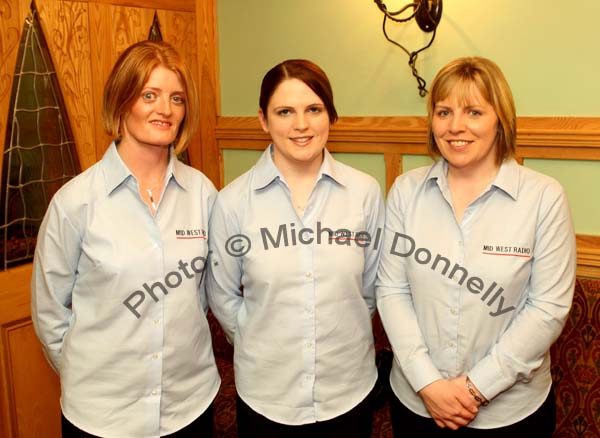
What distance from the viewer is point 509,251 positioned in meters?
1.62

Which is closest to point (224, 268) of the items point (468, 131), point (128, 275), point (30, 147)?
point (128, 275)

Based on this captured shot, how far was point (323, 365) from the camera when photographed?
1717 millimetres

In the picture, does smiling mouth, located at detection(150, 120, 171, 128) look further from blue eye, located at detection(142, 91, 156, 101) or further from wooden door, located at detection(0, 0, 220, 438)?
wooden door, located at detection(0, 0, 220, 438)

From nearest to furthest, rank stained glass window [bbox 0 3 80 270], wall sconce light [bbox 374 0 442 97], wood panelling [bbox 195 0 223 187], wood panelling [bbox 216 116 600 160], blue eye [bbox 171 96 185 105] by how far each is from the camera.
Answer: blue eye [bbox 171 96 185 105] → wood panelling [bbox 216 116 600 160] → stained glass window [bbox 0 3 80 270] → wall sconce light [bbox 374 0 442 97] → wood panelling [bbox 195 0 223 187]

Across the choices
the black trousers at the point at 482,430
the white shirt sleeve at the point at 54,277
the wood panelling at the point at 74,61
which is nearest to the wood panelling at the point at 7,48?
the wood panelling at the point at 74,61

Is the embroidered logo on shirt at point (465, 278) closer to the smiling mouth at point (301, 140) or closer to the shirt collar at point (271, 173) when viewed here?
the shirt collar at point (271, 173)


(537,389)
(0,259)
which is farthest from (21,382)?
(537,389)

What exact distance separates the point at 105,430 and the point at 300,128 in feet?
3.14

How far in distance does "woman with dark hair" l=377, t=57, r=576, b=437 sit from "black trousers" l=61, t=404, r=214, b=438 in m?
0.57

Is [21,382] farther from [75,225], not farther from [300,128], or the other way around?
[300,128]

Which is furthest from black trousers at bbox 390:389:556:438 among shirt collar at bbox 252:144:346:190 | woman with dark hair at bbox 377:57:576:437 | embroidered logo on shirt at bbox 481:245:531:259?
shirt collar at bbox 252:144:346:190

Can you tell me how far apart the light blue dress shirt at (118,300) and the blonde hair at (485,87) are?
2.66 feet

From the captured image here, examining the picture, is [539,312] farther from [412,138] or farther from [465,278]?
[412,138]

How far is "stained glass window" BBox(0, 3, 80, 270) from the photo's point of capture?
7.97ft
